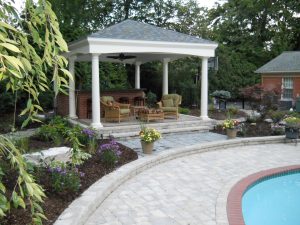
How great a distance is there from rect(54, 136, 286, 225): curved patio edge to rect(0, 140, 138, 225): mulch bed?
121 mm

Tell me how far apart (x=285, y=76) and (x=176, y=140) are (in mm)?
14235

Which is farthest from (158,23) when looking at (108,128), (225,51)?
(108,128)

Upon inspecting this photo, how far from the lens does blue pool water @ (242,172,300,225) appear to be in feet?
22.1

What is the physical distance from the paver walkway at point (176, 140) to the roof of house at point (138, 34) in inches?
134

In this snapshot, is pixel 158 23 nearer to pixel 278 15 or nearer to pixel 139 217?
pixel 278 15

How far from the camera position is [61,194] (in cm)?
555

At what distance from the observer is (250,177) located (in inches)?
303

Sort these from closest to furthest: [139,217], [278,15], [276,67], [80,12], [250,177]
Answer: [139,217] → [250,177] → [276,67] → [80,12] → [278,15]

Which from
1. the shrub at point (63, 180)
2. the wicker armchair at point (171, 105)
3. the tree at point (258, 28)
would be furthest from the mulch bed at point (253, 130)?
the tree at point (258, 28)

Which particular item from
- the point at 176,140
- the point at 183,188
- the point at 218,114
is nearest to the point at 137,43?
the point at 176,140

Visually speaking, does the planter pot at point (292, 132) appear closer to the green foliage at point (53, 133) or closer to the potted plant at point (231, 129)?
the potted plant at point (231, 129)

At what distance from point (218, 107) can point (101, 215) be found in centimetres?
1485

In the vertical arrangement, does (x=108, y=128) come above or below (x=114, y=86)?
below

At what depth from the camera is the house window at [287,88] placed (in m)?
22.4
